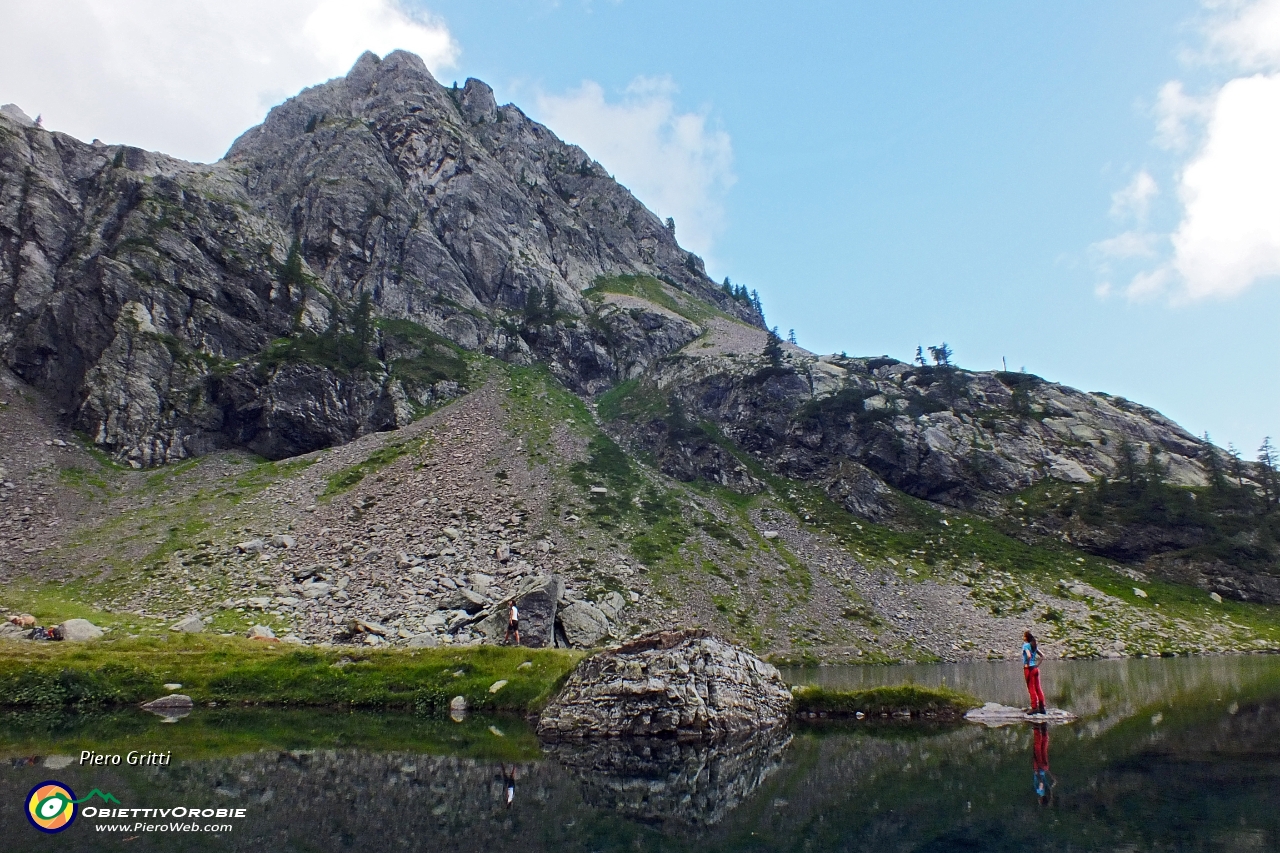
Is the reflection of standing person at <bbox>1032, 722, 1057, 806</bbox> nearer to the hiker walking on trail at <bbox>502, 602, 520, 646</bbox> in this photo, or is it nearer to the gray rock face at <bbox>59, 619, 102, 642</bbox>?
the hiker walking on trail at <bbox>502, 602, 520, 646</bbox>

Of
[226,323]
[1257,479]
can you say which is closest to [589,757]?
[226,323]

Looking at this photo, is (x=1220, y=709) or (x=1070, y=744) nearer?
(x=1070, y=744)

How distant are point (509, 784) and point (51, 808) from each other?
8113mm

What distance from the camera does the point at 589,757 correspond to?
17.6 meters

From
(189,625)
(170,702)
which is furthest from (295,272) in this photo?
(170,702)

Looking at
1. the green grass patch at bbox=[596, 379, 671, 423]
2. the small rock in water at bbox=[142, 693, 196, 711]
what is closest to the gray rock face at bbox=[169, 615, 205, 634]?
the small rock in water at bbox=[142, 693, 196, 711]

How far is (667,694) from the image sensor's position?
2138 cm

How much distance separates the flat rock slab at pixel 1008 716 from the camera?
21281 mm

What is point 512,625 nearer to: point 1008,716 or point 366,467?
point 1008,716

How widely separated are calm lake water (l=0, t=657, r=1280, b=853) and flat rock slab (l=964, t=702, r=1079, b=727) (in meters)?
0.85

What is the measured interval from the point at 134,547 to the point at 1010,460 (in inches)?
4002

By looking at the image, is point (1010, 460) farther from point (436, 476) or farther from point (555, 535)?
point (436, 476)

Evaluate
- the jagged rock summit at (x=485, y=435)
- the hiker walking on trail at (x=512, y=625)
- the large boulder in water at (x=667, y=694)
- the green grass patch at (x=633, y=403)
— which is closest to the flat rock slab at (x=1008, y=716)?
the large boulder in water at (x=667, y=694)

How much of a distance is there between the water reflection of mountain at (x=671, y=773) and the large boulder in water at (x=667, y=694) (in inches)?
28.4
